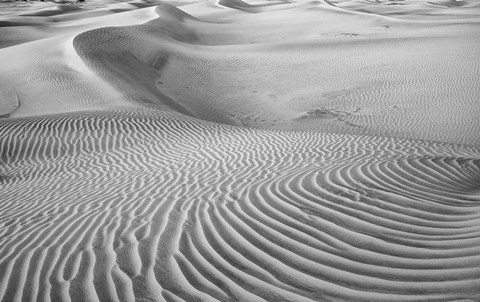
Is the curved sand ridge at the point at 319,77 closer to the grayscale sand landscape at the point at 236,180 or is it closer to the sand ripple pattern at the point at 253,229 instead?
the grayscale sand landscape at the point at 236,180

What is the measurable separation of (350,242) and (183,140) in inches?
246

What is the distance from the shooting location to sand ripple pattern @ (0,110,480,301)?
3.17 meters

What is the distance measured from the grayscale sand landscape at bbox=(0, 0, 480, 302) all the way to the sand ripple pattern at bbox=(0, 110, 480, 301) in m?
0.02

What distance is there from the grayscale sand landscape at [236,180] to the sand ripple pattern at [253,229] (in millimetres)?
20

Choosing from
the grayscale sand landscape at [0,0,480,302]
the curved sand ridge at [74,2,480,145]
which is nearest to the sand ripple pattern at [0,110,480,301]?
the grayscale sand landscape at [0,0,480,302]

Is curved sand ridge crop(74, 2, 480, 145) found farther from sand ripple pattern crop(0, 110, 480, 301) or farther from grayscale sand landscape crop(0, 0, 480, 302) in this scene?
sand ripple pattern crop(0, 110, 480, 301)

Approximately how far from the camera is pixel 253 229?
4004 mm

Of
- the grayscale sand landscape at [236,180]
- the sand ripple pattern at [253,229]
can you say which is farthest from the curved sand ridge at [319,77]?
the sand ripple pattern at [253,229]

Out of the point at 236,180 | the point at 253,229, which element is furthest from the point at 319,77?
the point at 253,229

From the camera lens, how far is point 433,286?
292cm

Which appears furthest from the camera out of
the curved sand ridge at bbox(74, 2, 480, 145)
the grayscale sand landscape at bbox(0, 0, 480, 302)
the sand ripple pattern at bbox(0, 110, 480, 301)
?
the curved sand ridge at bbox(74, 2, 480, 145)

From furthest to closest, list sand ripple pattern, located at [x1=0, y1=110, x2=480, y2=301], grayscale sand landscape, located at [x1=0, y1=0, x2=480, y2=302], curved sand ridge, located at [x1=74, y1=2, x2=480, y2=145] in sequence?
curved sand ridge, located at [x1=74, y1=2, x2=480, y2=145] → grayscale sand landscape, located at [x1=0, y1=0, x2=480, y2=302] → sand ripple pattern, located at [x1=0, y1=110, x2=480, y2=301]

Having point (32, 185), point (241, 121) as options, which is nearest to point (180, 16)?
point (241, 121)

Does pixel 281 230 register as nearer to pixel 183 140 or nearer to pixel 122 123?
pixel 183 140
